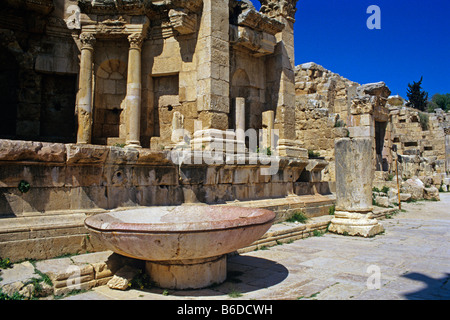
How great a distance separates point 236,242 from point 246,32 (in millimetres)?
6878

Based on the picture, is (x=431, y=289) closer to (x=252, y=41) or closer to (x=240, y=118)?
(x=240, y=118)

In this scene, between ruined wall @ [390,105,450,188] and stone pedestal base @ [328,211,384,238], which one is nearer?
stone pedestal base @ [328,211,384,238]

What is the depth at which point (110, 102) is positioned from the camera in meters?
9.41

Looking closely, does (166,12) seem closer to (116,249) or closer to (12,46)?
(12,46)

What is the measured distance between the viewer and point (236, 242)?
12.2 ft

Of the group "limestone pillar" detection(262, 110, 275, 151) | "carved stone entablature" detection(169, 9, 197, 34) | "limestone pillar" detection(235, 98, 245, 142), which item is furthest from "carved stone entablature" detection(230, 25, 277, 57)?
"limestone pillar" detection(262, 110, 275, 151)

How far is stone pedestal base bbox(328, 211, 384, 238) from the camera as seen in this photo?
287 inches

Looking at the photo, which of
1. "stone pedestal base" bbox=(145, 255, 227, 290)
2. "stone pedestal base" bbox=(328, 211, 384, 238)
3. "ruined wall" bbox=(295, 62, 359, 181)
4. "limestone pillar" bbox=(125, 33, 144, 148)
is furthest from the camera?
"ruined wall" bbox=(295, 62, 359, 181)

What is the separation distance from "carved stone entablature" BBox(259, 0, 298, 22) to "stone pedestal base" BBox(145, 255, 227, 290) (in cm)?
866

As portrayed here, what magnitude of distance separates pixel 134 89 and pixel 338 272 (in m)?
6.53

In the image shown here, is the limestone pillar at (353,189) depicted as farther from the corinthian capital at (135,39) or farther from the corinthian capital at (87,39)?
the corinthian capital at (87,39)

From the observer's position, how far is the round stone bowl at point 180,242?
334 centimetres

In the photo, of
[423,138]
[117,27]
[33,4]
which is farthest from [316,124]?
[423,138]

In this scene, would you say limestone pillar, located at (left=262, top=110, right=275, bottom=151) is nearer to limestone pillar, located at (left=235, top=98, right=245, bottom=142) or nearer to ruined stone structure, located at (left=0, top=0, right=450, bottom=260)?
ruined stone structure, located at (left=0, top=0, right=450, bottom=260)
